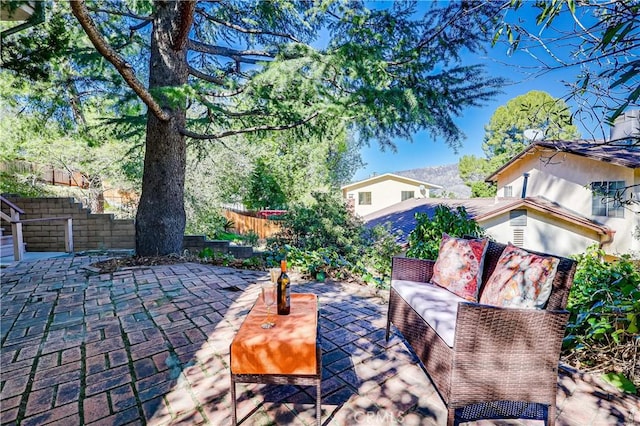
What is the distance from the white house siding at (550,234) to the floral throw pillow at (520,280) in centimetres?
885

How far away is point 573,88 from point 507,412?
2.25 meters

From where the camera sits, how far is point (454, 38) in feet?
14.1

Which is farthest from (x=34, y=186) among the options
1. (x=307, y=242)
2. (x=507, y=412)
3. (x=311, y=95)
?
(x=507, y=412)

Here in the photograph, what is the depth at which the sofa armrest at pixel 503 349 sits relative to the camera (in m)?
1.50

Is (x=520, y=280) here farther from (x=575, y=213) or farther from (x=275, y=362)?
(x=575, y=213)

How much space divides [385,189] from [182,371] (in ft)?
64.2

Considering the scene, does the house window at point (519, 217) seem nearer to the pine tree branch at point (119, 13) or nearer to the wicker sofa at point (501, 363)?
the wicker sofa at point (501, 363)

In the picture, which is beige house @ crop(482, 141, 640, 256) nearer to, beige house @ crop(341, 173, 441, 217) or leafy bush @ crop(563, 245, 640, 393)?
leafy bush @ crop(563, 245, 640, 393)

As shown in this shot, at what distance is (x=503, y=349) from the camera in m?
1.53

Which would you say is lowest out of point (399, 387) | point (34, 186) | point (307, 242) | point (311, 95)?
point (399, 387)

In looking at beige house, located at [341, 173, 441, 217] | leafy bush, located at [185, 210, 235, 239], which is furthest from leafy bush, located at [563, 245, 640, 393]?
beige house, located at [341, 173, 441, 217]

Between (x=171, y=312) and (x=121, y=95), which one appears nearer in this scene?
(x=171, y=312)

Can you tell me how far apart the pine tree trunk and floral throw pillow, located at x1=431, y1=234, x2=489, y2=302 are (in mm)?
4917

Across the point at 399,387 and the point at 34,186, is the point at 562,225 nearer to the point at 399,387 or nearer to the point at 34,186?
the point at 399,387
